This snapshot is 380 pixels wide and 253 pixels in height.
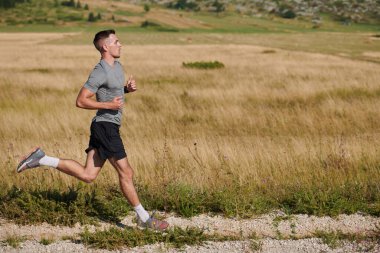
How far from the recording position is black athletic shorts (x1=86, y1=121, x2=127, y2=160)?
5773 millimetres

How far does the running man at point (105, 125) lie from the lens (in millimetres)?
5664

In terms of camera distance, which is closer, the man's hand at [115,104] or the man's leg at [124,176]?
the man's hand at [115,104]

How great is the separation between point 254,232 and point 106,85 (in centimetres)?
229

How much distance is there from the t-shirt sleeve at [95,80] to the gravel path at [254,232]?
64.0 inches

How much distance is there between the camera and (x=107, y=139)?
5.77m

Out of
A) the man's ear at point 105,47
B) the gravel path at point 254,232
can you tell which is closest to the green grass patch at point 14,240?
the gravel path at point 254,232

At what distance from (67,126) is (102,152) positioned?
27.8 feet

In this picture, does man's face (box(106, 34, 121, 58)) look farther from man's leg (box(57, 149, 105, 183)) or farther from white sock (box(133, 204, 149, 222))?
white sock (box(133, 204, 149, 222))

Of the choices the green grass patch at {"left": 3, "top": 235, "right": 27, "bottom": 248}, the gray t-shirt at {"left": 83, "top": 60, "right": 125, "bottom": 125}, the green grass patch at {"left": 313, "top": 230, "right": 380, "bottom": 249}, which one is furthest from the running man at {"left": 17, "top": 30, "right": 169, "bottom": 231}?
the green grass patch at {"left": 313, "top": 230, "right": 380, "bottom": 249}

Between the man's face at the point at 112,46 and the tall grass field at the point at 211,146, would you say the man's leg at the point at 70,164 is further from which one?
the man's face at the point at 112,46

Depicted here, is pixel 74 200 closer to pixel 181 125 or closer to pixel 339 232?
pixel 339 232

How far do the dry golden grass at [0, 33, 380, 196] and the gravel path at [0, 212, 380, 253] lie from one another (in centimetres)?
124

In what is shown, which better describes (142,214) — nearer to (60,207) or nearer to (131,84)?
(60,207)

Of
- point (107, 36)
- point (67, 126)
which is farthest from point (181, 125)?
point (107, 36)
